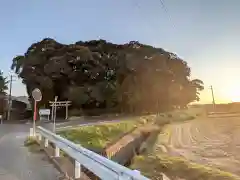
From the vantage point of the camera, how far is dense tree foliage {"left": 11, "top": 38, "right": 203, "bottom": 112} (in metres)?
44.7

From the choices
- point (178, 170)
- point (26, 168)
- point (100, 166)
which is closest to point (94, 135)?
point (178, 170)

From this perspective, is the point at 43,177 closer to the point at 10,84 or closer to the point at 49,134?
the point at 49,134

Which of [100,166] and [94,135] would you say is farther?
[94,135]

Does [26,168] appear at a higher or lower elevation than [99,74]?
lower

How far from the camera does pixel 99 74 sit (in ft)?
153

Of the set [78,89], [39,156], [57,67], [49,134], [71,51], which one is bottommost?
[39,156]

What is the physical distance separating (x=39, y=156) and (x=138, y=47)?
4145 centimetres

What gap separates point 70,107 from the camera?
157 feet

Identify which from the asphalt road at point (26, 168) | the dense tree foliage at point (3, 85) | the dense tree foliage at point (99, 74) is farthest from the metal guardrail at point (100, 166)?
the dense tree foliage at point (3, 85)

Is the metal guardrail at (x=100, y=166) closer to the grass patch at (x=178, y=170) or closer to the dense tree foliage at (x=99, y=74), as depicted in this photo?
the grass patch at (x=178, y=170)

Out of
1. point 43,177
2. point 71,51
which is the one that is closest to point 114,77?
point 71,51

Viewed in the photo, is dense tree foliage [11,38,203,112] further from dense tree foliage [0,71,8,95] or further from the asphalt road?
the asphalt road

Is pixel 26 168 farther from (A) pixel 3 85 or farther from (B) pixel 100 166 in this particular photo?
(A) pixel 3 85

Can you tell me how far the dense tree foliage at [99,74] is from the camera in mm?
44656
